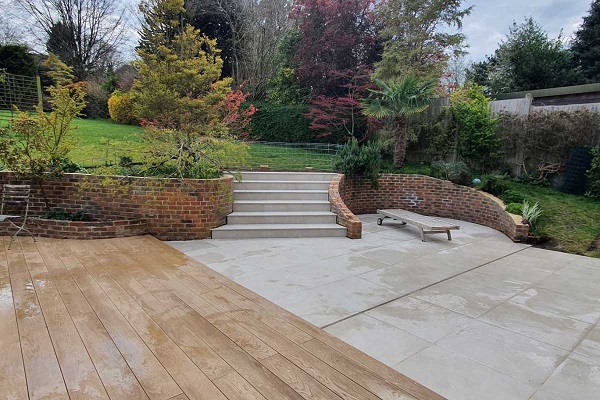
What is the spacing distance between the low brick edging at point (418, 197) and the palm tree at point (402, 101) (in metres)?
1.26

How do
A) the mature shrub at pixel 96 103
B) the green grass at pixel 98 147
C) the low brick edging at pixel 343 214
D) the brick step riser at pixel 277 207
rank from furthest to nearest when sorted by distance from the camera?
the mature shrub at pixel 96 103 < the brick step riser at pixel 277 207 < the low brick edging at pixel 343 214 < the green grass at pixel 98 147

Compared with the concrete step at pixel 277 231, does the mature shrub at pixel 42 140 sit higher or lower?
higher

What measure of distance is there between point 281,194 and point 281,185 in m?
0.33

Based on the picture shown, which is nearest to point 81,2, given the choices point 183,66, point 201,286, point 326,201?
point 183,66

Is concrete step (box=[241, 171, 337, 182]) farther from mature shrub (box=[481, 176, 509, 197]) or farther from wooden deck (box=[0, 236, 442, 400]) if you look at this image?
wooden deck (box=[0, 236, 442, 400])

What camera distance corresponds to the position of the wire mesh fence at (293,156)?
8352mm

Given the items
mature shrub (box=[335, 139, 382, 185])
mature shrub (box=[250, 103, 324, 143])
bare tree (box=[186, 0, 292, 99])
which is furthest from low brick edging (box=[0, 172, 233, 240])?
bare tree (box=[186, 0, 292, 99])

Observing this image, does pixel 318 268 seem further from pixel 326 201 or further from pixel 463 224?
pixel 463 224

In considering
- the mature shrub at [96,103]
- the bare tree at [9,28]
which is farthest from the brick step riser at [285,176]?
the bare tree at [9,28]

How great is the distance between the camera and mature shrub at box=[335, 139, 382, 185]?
748cm

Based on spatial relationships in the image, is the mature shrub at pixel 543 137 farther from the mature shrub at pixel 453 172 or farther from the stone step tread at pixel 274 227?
the stone step tread at pixel 274 227

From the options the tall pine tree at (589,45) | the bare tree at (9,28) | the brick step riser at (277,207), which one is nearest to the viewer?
the brick step riser at (277,207)

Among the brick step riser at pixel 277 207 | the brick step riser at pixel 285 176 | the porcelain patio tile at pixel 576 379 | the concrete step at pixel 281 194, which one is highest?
the brick step riser at pixel 285 176

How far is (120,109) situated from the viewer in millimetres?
13914
